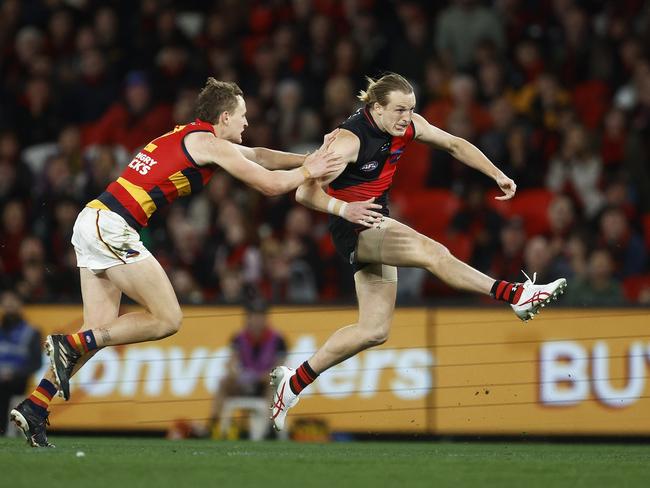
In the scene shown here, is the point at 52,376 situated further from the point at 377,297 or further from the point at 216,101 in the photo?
the point at 377,297

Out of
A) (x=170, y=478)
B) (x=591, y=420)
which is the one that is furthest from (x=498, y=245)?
(x=170, y=478)

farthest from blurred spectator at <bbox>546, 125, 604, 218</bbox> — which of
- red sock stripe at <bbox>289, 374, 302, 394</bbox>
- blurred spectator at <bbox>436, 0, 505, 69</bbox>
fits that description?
red sock stripe at <bbox>289, 374, 302, 394</bbox>

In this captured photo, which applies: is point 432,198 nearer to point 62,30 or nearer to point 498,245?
point 498,245

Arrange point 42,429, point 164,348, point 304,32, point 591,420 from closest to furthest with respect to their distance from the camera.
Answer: point 42,429, point 591,420, point 164,348, point 304,32

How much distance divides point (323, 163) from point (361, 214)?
42 cm

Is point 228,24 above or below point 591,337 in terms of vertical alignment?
above

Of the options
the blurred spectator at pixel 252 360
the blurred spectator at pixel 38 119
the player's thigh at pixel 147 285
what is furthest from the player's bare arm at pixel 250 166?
the blurred spectator at pixel 38 119

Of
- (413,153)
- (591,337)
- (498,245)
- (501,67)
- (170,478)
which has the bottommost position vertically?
(170,478)

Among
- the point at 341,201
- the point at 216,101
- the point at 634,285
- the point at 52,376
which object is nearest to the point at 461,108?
the point at 634,285

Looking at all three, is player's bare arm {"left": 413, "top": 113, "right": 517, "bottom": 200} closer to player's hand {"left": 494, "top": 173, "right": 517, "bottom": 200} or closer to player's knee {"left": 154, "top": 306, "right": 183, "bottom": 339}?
player's hand {"left": 494, "top": 173, "right": 517, "bottom": 200}

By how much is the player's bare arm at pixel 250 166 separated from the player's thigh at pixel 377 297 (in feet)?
3.32

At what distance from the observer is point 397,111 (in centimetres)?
912

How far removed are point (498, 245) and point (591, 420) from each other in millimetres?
2480

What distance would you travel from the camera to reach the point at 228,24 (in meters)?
17.1
